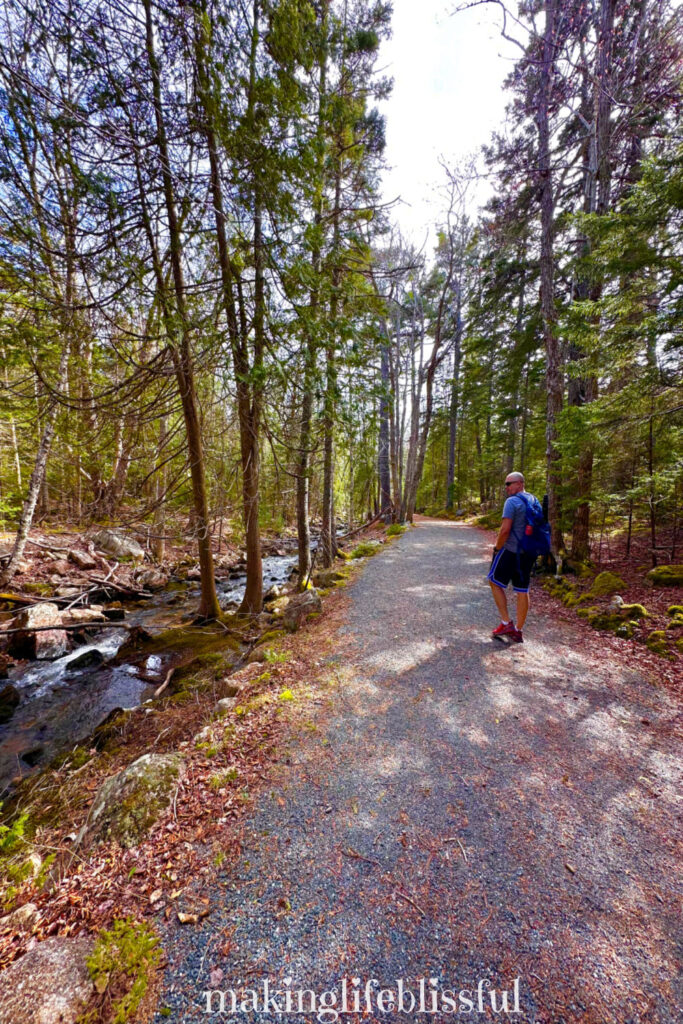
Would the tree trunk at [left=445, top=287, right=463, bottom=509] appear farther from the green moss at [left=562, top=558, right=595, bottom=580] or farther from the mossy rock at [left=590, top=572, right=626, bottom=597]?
the mossy rock at [left=590, top=572, right=626, bottom=597]

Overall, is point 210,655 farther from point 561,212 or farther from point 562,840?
point 561,212

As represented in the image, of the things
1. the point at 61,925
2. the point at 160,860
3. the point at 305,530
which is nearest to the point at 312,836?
the point at 160,860

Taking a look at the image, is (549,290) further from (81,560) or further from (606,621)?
(81,560)

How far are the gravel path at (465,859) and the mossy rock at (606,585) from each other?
7.64 ft

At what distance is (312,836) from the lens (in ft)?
6.93

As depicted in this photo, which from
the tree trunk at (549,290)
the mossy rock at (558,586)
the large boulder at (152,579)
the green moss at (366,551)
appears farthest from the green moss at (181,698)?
the tree trunk at (549,290)

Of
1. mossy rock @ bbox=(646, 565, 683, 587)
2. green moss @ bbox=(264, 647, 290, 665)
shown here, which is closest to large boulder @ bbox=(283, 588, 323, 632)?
green moss @ bbox=(264, 647, 290, 665)

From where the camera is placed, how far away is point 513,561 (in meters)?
4.40

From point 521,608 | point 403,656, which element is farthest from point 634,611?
point 403,656

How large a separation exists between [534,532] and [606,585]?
276cm

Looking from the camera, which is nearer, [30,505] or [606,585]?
[606,585]

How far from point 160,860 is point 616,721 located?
144 inches

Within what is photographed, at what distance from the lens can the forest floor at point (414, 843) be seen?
1.49m

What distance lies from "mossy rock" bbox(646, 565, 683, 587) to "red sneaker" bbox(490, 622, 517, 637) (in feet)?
10.4
